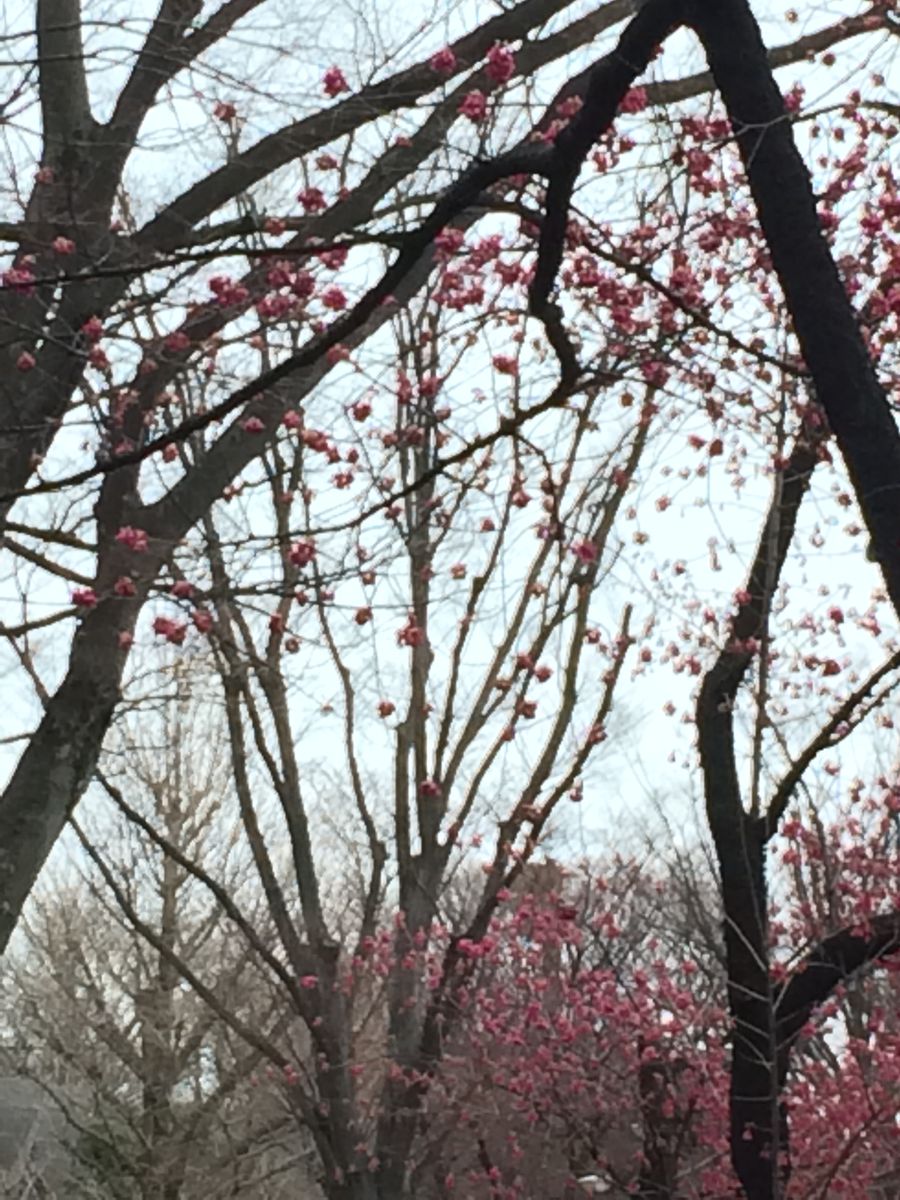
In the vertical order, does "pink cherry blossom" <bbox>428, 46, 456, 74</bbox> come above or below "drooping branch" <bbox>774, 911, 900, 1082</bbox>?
above

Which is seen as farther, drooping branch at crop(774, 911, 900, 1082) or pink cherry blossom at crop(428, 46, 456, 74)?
drooping branch at crop(774, 911, 900, 1082)

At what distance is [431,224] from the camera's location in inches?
148

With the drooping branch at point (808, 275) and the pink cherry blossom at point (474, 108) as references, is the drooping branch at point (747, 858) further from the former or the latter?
the drooping branch at point (808, 275)

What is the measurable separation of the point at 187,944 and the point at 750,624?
1286 cm

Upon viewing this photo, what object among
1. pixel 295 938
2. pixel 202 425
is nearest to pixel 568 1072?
pixel 295 938

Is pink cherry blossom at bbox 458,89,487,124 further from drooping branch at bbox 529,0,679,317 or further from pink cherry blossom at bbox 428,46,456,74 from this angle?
drooping branch at bbox 529,0,679,317

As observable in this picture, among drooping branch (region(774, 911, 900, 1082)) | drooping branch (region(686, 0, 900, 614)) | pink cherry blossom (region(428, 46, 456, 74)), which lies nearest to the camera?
drooping branch (region(686, 0, 900, 614))

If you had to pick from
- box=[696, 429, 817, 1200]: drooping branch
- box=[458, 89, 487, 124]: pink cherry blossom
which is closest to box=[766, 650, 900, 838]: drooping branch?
box=[696, 429, 817, 1200]: drooping branch

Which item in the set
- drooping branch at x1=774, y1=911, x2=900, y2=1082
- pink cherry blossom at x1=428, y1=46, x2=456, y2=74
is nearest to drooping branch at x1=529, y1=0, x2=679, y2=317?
pink cherry blossom at x1=428, y1=46, x2=456, y2=74

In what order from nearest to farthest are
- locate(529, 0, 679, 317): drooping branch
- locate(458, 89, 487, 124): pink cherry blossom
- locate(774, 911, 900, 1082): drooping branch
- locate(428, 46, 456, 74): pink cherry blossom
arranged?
locate(529, 0, 679, 317): drooping branch → locate(458, 89, 487, 124): pink cherry blossom → locate(428, 46, 456, 74): pink cherry blossom → locate(774, 911, 900, 1082): drooping branch

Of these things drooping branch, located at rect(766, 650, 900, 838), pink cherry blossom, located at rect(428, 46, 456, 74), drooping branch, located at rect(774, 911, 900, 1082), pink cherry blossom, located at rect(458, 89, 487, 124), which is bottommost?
drooping branch, located at rect(774, 911, 900, 1082)

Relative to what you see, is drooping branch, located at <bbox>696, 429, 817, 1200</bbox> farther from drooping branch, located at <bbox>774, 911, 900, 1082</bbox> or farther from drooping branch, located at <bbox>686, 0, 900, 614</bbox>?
drooping branch, located at <bbox>686, 0, 900, 614</bbox>

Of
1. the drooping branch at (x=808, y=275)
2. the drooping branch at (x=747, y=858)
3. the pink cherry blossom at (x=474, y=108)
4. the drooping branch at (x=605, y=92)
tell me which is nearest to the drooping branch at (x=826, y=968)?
the drooping branch at (x=747, y=858)

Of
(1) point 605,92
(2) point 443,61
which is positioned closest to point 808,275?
(1) point 605,92
